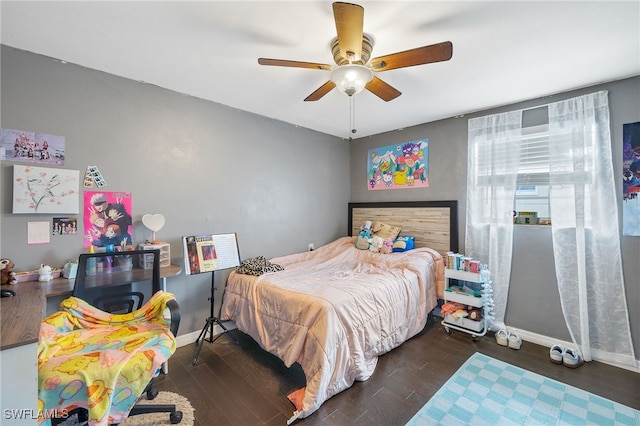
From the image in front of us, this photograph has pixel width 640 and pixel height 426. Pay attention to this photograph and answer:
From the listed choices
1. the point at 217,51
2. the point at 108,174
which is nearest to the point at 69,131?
the point at 108,174

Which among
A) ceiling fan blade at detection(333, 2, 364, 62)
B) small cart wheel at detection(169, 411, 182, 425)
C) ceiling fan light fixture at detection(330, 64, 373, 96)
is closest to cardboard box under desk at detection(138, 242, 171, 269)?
small cart wheel at detection(169, 411, 182, 425)

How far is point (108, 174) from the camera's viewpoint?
2.32m

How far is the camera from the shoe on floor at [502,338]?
2.71m

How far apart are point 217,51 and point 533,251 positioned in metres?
3.41

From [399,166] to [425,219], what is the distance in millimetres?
836

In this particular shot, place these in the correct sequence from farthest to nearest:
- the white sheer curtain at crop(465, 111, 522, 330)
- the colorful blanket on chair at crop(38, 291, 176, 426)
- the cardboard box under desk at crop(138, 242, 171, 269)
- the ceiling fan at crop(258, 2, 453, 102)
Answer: the white sheer curtain at crop(465, 111, 522, 330), the cardboard box under desk at crop(138, 242, 171, 269), the ceiling fan at crop(258, 2, 453, 102), the colorful blanket on chair at crop(38, 291, 176, 426)

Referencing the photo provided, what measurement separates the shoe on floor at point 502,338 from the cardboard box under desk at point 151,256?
325cm

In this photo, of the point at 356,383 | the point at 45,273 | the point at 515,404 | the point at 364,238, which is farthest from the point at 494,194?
the point at 45,273

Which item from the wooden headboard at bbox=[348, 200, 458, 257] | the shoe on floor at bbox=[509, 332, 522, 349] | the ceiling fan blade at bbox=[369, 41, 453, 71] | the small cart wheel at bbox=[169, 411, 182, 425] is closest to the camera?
the ceiling fan blade at bbox=[369, 41, 453, 71]

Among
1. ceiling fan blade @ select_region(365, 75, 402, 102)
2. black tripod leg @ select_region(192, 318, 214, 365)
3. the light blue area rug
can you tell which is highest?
ceiling fan blade @ select_region(365, 75, 402, 102)

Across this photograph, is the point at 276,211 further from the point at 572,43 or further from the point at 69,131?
the point at 572,43

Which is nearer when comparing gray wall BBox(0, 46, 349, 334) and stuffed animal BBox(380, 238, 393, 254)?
gray wall BBox(0, 46, 349, 334)

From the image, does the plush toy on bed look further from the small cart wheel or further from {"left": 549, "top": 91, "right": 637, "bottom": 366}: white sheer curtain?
the small cart wheel

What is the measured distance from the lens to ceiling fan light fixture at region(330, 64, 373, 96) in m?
1.75
